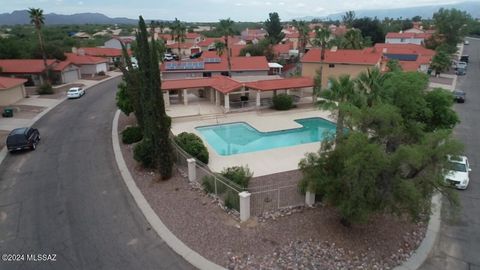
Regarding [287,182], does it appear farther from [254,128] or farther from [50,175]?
[50,175]

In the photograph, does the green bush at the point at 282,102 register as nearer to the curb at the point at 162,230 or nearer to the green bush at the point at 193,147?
the green bush at the point at 193,147

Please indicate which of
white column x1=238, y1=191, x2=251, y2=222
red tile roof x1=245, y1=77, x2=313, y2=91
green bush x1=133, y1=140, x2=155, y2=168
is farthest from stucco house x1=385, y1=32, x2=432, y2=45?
white column x1=238, y1=191, x2=251, y2=222

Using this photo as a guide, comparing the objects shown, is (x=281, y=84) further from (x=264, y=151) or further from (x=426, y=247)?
(x=426, y=247)

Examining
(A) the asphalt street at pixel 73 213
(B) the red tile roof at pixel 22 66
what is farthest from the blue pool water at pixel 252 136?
(B) the red tile roof at pixel 22 66

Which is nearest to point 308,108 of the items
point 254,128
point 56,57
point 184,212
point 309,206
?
point 254,128

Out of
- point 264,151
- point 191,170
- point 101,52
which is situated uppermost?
point 101,52

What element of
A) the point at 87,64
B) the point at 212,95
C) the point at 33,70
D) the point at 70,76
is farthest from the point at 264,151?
the point at 87,64
